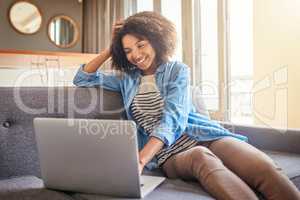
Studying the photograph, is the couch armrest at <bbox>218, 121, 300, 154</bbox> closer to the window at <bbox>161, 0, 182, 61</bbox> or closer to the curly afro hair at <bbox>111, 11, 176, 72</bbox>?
the curly afro hair at <bbox>111, 11, 176, 72</bbox>

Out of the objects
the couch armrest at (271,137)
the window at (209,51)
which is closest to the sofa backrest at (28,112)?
the couch armrest at (271,137)

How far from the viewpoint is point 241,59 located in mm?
2598

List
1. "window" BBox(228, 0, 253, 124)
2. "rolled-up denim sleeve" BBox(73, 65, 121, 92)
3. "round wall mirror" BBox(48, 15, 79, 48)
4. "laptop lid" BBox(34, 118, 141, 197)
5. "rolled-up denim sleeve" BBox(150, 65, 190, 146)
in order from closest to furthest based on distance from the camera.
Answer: "laptop lid" BBox(34, 118, 141, 197) < "rolled-up denim sleeve" BBox(150, 65, 190, 146) < "rolled-up denim sleeve" BBox(73, 65, 121, 92) < "window" BBox(228, 0, 253, 124) < "round wall mirror" BBox(48, 15, 79, 48)

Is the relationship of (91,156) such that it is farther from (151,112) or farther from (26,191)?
(151,112)

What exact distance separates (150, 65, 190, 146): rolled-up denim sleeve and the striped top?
0.17 ft

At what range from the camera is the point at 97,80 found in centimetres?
152

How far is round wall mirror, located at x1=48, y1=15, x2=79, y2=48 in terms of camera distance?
16.1ft

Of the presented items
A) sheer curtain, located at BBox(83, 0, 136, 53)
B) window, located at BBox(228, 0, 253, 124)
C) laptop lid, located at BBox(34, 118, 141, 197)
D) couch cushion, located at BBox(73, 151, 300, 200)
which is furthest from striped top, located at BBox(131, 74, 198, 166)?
sheer curtain, located at BBox(83, 0, 136, 53)

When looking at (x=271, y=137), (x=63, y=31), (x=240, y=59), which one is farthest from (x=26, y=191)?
(x=63, y=31)

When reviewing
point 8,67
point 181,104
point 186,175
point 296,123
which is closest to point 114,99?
point 181,104

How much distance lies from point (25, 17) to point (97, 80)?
12.0ft

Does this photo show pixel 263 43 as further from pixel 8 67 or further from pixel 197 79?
pixel 8 67

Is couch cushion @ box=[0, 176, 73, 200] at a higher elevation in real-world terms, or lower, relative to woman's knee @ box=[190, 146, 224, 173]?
lower

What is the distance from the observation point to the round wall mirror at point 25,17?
4609 mm
